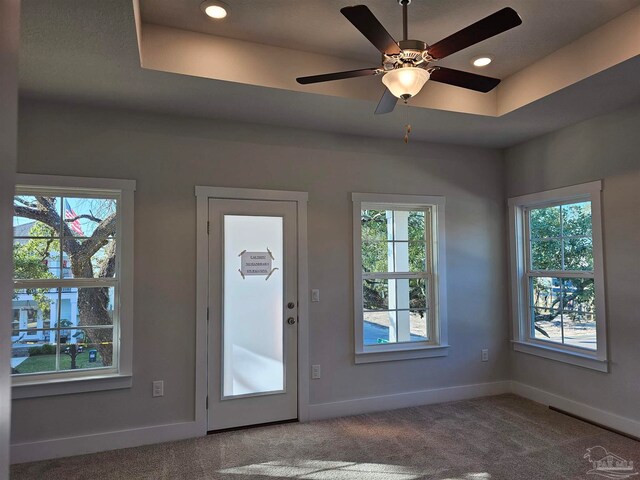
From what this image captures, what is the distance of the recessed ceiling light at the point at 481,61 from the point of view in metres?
3.23

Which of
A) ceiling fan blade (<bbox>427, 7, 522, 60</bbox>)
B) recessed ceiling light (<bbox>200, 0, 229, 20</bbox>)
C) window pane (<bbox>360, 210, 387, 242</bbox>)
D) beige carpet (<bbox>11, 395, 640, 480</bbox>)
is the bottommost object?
beige carpet (<bbox>11, 395, 640, 480</bbox>)

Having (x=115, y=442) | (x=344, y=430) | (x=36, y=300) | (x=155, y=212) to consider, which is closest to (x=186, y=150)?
(x=155, y=212)

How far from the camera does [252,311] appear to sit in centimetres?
375

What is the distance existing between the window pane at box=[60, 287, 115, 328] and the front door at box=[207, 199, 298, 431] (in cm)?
79

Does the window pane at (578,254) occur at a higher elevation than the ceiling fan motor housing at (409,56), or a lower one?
lower

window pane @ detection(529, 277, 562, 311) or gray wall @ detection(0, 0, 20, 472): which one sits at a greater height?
gray wall @ detection(0, 0, 20, 472)

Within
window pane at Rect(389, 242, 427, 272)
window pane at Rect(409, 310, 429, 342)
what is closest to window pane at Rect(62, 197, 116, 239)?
window pane at Rect(389, 242, 427, 272)

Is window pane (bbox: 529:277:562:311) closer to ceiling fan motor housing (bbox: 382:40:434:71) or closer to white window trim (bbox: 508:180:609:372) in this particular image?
white window trim (bbox: 508:180:609:372)

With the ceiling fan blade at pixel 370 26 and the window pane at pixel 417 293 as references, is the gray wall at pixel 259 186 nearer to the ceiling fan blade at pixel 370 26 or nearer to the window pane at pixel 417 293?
the window pane at pixel 417 293

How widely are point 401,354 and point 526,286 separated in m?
1.55

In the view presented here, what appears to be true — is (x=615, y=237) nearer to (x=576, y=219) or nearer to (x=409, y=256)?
(x=576, y=219)

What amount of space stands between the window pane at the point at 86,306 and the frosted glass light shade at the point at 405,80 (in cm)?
264

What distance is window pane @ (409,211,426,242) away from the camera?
14.6 feet
